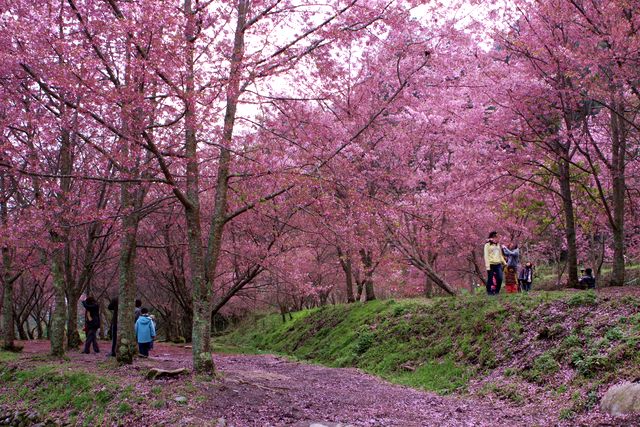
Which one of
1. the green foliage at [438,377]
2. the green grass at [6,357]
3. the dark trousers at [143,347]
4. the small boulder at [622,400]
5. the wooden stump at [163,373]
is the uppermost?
the small boulder at [622,400]

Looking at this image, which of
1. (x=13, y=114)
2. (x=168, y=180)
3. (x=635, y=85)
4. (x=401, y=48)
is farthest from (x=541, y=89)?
(x=13, y=114)

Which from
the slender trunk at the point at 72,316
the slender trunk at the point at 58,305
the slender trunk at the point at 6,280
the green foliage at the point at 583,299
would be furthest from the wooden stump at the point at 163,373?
the slender trunk at the point at 6,280

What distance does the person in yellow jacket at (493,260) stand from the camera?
14008 mm

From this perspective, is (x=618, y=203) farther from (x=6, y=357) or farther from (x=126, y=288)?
(x=6, y=357)

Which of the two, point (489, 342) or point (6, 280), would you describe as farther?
point (6, 280)

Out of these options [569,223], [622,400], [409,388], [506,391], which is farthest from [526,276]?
[622,400]

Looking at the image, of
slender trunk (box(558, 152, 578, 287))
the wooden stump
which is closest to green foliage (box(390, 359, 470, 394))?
the wooden stump

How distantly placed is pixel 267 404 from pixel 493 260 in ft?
26.3

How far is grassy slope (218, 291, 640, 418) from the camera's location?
26.2ft

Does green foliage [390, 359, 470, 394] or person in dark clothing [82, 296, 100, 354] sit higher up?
person in dark clothing [82, 296, 100, 354]

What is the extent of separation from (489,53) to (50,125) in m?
12.1

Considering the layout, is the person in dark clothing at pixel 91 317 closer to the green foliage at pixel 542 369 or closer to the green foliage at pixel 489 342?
the green foliage at pixel 489 342

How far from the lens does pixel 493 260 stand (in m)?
14.1

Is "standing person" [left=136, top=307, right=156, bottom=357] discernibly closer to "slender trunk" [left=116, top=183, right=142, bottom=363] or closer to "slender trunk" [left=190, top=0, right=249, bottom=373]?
"slender trunk" [left=116, top=183, right=142, bottom=363]
